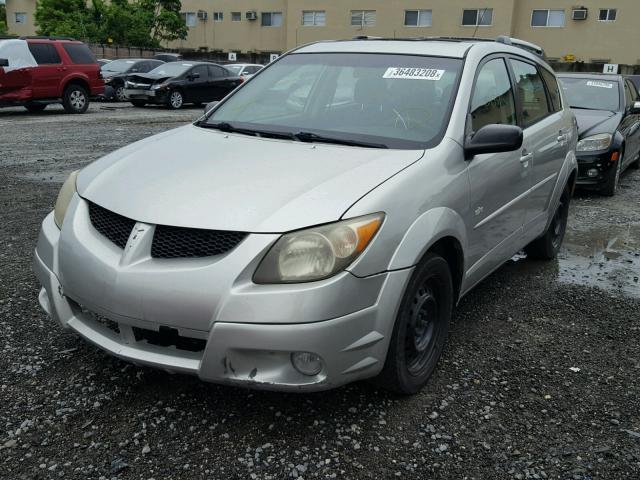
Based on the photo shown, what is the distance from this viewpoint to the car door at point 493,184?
11.3 feet

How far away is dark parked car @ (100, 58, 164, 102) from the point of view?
2075 centimetres

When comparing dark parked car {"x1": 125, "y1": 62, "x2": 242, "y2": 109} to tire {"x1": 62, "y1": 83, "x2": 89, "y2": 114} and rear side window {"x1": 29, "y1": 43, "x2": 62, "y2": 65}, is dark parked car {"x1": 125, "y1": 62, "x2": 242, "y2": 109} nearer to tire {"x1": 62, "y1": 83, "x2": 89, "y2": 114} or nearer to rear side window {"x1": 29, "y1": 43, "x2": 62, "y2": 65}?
tire {"x1": 62, "y1": 83, "x2": 89, "y2": 114}

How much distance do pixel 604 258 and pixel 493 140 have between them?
2.88 metres

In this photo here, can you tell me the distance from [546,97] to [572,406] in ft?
8.81

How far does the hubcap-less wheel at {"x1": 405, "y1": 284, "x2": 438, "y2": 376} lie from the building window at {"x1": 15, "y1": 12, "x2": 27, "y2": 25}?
66321 millimetres

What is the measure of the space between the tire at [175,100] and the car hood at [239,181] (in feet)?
53.9

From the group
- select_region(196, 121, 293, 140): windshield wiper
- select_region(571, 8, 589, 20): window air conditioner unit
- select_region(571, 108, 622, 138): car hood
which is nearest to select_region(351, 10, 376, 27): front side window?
select_region(571, 8, 589, 20): window air conditioner unit

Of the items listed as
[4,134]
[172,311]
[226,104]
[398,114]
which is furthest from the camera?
[4,134]

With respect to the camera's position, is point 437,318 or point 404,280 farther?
point 437,318

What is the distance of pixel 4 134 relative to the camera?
38.8 feet

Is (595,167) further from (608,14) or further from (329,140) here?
(608,14)

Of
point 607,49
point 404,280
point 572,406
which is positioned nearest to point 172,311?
point 404,280

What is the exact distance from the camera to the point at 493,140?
128 inches

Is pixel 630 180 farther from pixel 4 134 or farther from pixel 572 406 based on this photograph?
pixel 4 134
